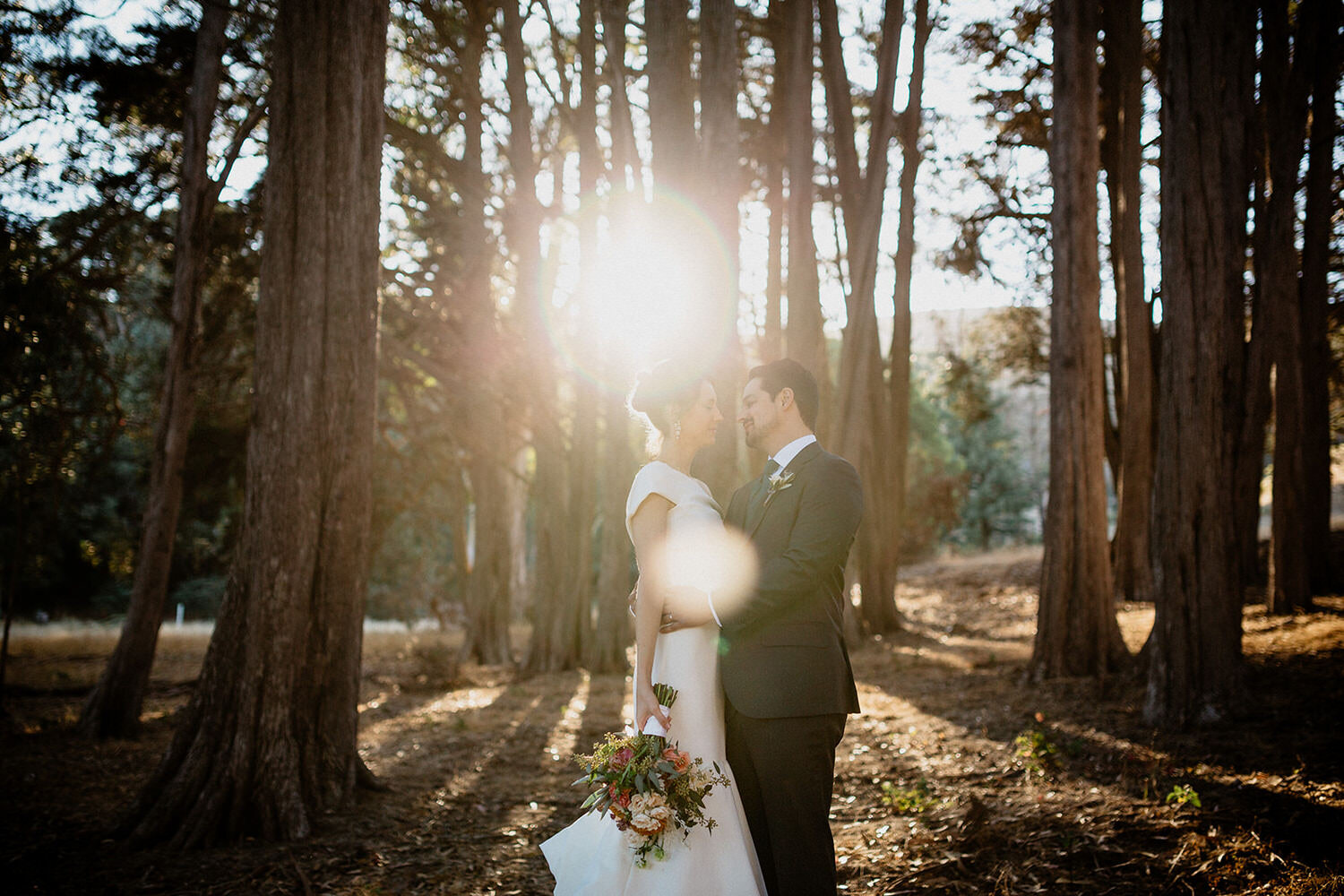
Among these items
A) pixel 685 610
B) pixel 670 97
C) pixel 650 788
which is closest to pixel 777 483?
pixel 685 610

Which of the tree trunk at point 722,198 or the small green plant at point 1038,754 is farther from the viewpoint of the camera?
the small green plant at point 1038,754

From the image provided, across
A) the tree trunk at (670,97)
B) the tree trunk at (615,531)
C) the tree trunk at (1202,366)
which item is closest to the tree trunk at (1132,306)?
the tree trunk at (1202,366)

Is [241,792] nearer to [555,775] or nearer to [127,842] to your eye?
[127,842]

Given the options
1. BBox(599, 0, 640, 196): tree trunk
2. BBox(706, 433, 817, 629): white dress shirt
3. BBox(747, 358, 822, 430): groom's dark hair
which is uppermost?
BBox(599, 0, 640, 196): tree trunk

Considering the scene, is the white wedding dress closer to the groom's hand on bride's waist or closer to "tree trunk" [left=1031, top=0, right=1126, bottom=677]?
the groom's hand on bride's waist

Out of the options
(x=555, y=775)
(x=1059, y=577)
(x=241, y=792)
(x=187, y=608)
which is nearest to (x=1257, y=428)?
(x=1059, y=577)

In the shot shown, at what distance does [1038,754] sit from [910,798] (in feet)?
3.83

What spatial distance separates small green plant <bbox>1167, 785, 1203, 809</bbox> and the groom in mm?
2791

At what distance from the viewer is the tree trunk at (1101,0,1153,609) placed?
12.9 m

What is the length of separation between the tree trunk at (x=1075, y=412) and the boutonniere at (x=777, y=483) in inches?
251

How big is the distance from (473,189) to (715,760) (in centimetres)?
1184

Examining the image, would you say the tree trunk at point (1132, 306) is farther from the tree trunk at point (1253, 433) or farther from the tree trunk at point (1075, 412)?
the tree trunk at point (1075, 412)

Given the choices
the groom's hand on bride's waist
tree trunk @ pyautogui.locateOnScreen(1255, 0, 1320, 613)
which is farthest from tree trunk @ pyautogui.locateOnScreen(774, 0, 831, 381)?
the groom's hand on bride's waist

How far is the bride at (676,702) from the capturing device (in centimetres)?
300
